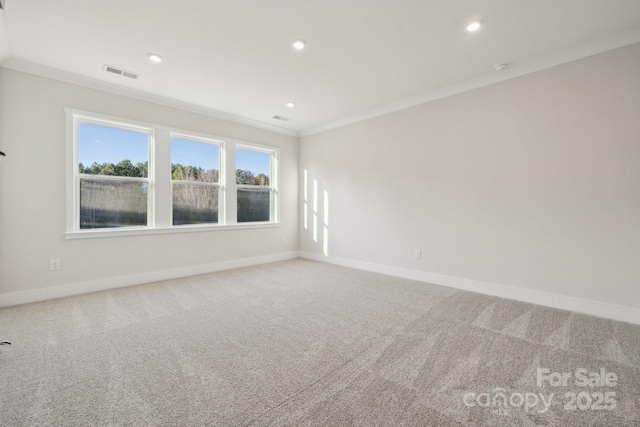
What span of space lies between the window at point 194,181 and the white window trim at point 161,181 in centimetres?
9

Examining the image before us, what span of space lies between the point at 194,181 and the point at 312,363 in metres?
3.68

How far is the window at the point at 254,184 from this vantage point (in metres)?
5.19

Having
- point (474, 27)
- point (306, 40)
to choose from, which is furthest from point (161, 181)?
point (474, 27)

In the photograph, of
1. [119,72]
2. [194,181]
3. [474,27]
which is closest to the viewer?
[474,27]

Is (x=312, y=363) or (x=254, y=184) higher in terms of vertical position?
(x=254, y=184)

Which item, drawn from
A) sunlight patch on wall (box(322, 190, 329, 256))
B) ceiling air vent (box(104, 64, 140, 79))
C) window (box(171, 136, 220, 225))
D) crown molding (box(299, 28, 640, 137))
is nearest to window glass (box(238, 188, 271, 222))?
window (box(171, 136, 220, 225))

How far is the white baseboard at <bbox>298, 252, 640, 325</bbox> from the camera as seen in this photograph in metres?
2.70

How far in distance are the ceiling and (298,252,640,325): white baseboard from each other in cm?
258

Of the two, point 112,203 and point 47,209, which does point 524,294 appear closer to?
point 112,203

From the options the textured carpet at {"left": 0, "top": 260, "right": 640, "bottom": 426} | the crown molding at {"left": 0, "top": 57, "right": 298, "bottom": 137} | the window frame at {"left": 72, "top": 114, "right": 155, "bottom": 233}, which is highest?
the crown molding at {"left": 0, "top": 57, "right": 298, "bottom": 137}

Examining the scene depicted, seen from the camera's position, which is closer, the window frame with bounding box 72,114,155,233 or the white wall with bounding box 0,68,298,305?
the white wall with bounding box 0,68,298,305

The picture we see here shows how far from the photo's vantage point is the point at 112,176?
3.76 m

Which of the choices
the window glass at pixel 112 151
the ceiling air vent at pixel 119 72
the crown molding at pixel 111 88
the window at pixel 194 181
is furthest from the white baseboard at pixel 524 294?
the ceiling air vent at pixel 119 72

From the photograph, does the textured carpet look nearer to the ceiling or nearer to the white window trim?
the white window trim
